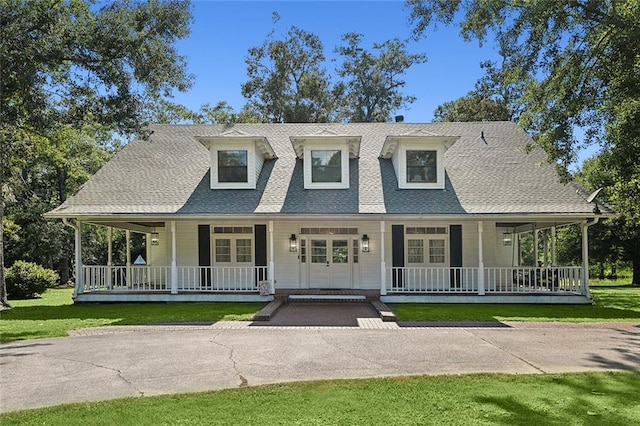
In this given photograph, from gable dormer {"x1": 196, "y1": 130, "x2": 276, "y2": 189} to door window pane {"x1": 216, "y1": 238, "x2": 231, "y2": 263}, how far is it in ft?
6.16

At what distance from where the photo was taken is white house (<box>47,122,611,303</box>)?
15.4m

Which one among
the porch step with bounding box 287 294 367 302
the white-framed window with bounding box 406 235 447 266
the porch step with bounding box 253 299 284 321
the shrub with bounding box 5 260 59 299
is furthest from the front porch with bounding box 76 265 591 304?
the shrub with bounding box 5 260 59 299

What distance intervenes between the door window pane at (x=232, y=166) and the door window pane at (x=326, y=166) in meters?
2.43

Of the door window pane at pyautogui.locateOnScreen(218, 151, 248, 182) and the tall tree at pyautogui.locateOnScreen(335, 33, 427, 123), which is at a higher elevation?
the tall tree at pyautogui.locateOnScreen(335, 33, 427, 123)

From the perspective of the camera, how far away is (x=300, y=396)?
19.0 feet

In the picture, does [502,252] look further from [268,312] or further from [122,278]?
[122,278]

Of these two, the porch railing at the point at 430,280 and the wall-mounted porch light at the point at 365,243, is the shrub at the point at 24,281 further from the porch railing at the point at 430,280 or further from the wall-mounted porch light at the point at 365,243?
the porch railing at the point at 430,280

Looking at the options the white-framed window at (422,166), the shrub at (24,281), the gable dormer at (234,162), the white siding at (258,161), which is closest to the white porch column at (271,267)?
the gable dormer at (234,162)

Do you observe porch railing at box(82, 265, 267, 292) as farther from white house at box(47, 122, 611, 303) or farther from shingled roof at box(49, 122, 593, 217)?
shingled roof at box(49, 122, 593, 217)

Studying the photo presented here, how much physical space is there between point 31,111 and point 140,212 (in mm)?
4082

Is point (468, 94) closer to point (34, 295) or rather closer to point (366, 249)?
point (366, 249)

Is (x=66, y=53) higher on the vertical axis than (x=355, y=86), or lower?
lower

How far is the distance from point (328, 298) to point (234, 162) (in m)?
5.80

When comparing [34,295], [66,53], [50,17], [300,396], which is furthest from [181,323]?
[34,295]
